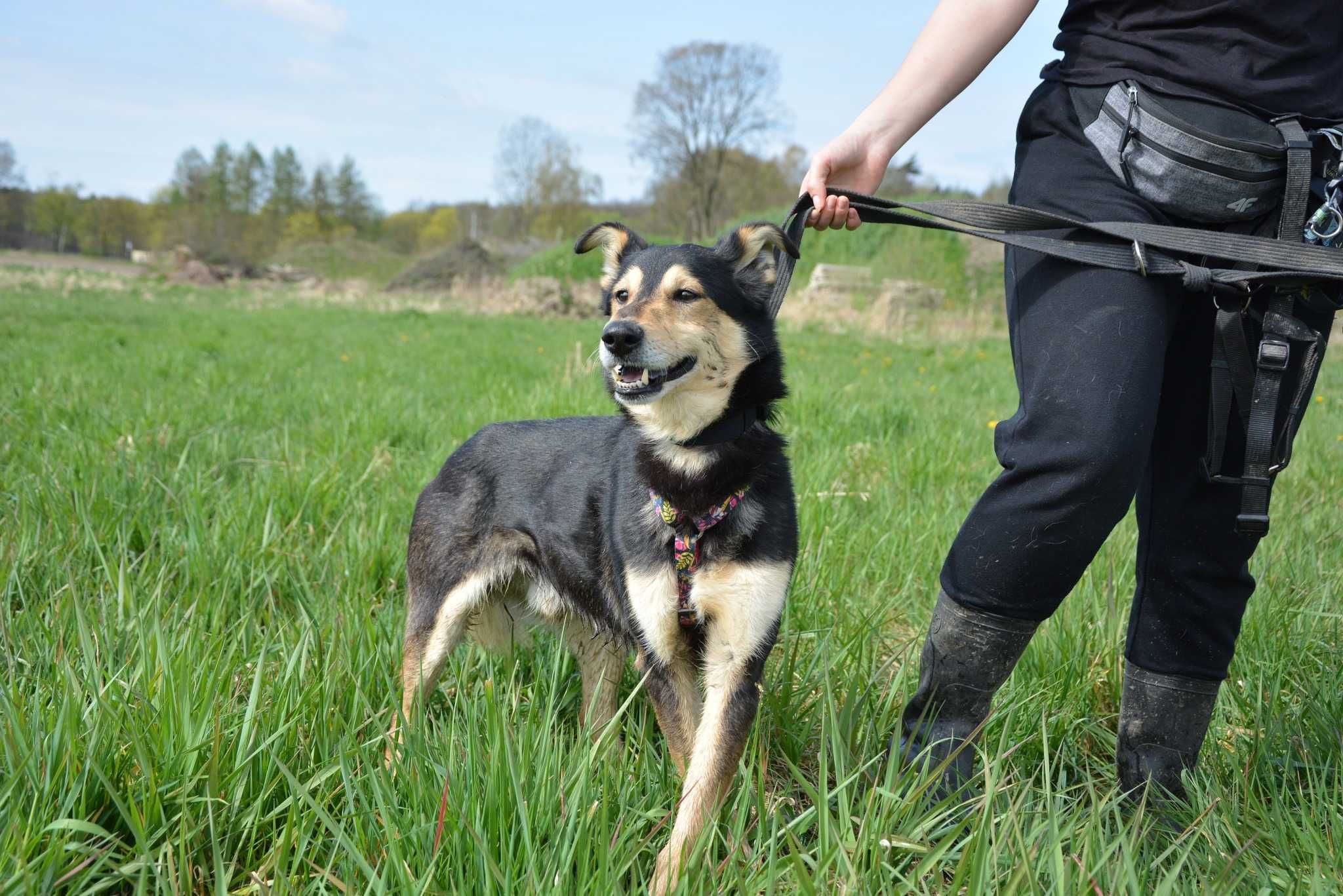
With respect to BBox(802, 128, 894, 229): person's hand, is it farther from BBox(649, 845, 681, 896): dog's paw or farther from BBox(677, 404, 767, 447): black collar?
BBox(649, 845, 681, 896): dog's paw

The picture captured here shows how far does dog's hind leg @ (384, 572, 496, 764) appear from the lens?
8.03ft

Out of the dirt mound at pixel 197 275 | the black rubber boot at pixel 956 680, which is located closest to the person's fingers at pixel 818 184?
the black rubber boot at pixel 956 680

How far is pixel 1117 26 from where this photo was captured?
183 centimetres

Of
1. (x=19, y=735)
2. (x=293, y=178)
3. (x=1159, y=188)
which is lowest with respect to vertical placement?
(x=19, y=735)

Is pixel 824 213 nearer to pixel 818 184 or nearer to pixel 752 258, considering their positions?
pixel 818 184

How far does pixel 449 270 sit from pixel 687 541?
27841mm

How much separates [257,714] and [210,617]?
3.16ft

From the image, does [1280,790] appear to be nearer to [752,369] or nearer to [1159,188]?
[1159,188]

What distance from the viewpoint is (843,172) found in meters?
2.14

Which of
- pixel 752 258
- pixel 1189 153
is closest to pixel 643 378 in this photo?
pixel 752 258

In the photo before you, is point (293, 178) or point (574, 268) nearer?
point (574, 268)

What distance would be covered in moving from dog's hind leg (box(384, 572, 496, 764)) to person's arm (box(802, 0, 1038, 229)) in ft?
4.57

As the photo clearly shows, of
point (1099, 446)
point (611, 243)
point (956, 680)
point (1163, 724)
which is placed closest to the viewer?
point (1099, 446)

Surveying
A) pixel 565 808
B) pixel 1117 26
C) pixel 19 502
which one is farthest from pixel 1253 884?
pixel 19 502
